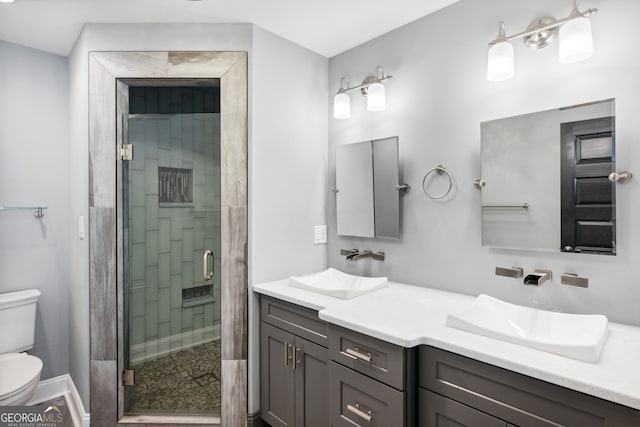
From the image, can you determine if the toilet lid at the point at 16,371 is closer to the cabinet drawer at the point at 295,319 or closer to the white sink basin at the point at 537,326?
the cabinet drawer at the point at 295,319

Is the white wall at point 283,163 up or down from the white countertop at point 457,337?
up

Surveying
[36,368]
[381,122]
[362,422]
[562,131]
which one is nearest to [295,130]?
[381,122]

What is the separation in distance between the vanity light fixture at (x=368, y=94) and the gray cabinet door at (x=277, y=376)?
1394 mm

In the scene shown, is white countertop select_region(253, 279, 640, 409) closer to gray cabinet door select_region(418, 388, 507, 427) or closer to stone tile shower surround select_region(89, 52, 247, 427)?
gray cabinet door select_region(418, 388, 507, 427)

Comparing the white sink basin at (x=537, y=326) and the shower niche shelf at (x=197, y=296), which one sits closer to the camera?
the white sink basin at (x=537, y=326)

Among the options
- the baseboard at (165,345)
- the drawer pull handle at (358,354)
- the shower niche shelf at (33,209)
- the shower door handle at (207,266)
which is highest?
the shower niche shelf at (33,209)

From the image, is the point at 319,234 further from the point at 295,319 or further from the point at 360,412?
the point at 360,412

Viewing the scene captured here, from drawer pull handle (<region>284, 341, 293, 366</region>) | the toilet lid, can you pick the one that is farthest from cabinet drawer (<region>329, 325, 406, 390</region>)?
the toilet lid

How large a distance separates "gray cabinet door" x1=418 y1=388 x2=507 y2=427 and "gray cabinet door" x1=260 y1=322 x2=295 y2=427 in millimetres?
772

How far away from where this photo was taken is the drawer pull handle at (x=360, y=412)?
1.39 metres

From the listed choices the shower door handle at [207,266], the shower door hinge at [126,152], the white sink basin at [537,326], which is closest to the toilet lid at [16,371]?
the shower door handle at [207,266]

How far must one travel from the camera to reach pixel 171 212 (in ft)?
7.11

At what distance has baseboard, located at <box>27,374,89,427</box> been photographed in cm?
228

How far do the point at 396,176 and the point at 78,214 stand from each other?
2.10 m
